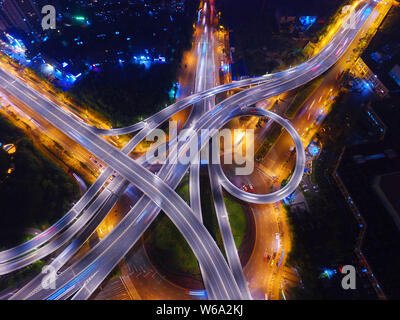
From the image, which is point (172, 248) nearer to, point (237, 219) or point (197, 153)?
point (237, 219)

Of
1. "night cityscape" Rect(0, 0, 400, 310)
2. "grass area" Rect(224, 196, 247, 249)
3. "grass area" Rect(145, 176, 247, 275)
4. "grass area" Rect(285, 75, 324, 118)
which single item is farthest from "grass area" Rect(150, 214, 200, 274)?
"grass area" Rect(285, 75, 324, 118)

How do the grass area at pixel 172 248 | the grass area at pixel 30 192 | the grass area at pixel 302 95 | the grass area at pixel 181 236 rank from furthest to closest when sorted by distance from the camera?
the grass area at pixel 302 95
the grass area at pixel 30 192
the grass area at pixel 181 236
the grass area at pixel 172 248

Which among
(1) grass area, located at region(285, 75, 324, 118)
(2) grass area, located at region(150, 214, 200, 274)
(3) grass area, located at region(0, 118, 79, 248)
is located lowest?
(2) grass area, located at region(150, 214, 200, 274)

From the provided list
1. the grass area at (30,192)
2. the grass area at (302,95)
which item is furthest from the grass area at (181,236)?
the grass area at (302,95)

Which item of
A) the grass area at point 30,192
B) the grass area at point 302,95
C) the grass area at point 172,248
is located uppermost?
the grass area at point 302,95

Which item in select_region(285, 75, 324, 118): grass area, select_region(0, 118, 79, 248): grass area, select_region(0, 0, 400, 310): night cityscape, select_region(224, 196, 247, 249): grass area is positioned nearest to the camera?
select_region(0, 0, 400, 310): night cityscape

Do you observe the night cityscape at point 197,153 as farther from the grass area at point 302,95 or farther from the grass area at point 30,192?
the grass area at point 302,95

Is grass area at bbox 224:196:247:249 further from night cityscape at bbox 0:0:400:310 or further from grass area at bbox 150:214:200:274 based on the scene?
grass area at bbox 150:214:200:274
